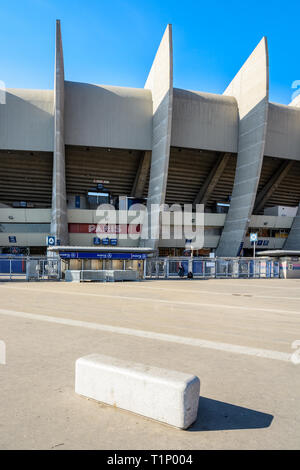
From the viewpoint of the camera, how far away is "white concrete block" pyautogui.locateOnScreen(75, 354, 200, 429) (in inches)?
111

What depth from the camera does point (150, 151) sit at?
3528 cm

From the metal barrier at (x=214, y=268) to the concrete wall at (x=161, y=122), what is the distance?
5.67 m

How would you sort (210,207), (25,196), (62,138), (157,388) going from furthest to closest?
(210,207)
(25,196)
(62,138)
(157,388)

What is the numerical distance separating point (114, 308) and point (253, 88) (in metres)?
32.7

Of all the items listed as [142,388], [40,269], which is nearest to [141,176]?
[40,269]

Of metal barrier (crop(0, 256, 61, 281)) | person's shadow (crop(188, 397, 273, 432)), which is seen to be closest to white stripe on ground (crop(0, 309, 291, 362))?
person's shadow (crop(188, 397, 273, 432))

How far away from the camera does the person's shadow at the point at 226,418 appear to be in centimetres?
291

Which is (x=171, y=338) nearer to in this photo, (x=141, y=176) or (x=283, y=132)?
(x=141, y=176)

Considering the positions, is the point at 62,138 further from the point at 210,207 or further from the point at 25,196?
the point at 210,207

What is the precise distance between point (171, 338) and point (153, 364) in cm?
172

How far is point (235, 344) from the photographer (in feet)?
19.2

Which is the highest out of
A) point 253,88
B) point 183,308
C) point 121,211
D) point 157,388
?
point 253,88

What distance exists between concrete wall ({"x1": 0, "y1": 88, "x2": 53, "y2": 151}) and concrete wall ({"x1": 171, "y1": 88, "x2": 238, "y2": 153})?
14017 millimetres
